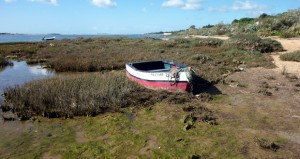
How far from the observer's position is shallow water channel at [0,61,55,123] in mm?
18766

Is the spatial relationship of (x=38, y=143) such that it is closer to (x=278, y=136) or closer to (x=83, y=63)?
(x=278, y=136)

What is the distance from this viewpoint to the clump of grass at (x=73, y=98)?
1170 cm

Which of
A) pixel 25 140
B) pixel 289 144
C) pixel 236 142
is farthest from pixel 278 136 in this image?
pixel 25 140

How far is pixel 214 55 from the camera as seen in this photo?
24844mm

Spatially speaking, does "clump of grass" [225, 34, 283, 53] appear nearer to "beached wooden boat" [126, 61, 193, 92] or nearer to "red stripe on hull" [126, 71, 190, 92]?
"beached wooden boat" [126, 61, 193, 92]

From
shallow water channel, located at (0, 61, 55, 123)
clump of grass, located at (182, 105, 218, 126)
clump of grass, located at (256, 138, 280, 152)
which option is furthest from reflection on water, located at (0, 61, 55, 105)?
clump of grass, located at (256, 138, 280, 152)

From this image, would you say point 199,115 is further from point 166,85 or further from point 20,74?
point 20,74

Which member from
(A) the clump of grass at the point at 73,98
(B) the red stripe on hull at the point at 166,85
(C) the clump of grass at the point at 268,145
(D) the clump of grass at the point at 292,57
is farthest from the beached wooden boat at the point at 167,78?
(D) the clump of grass at the point at 292,57

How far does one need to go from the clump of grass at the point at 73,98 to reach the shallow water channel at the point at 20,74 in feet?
16.1

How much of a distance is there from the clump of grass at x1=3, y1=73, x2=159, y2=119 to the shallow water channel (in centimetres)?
491

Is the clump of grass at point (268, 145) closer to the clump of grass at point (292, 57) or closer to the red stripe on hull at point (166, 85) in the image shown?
the red stripe on hull at point (166, 85)

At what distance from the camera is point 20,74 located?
21.7 m

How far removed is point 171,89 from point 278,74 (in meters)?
7.55

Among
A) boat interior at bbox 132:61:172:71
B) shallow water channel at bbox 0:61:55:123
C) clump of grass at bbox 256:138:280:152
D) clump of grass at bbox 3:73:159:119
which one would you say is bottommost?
shallow water channel at bbox 0:61:55:123
